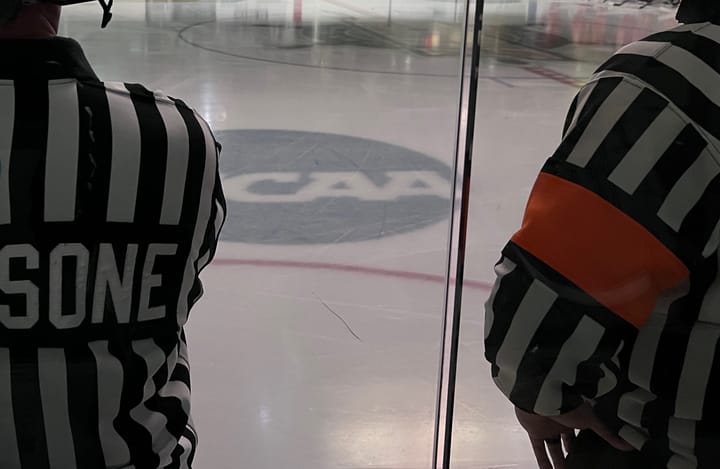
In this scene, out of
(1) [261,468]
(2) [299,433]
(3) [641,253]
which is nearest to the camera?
(3) [641,253]

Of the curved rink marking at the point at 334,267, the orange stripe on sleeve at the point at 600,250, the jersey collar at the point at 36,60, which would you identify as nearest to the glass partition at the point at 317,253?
the curved rink marking at the point at 334,267

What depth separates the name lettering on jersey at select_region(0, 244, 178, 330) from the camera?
0.60 meters

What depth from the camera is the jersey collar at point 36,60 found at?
0.58 m

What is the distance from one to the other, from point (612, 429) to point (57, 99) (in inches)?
17.7

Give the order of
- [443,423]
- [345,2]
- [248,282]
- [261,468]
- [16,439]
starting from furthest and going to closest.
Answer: [345,2], [248,282], [261,468], [443,423], [16,439]

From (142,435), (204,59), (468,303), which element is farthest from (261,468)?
(204,59)

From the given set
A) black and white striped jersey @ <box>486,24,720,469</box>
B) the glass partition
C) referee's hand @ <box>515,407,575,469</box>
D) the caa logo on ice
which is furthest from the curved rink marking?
black and white striped jersey @ <box>486,24,720,469</box>

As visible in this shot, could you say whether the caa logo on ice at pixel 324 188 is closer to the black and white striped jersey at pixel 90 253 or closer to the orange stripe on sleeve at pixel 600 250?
the black and white striped jersey at pixel 90 253

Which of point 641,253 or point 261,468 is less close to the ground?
point 641,253

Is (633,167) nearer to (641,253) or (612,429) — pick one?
(641,253)

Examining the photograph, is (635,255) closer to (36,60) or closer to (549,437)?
(549,437)

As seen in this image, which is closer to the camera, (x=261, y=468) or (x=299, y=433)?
(x=261, y=468)

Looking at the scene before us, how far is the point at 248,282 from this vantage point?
7.30 ft

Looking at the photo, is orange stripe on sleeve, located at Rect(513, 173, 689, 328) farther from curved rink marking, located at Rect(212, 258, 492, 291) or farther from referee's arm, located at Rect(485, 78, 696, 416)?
curved rink marking, located at Rect(212, 258, 492, 291)
